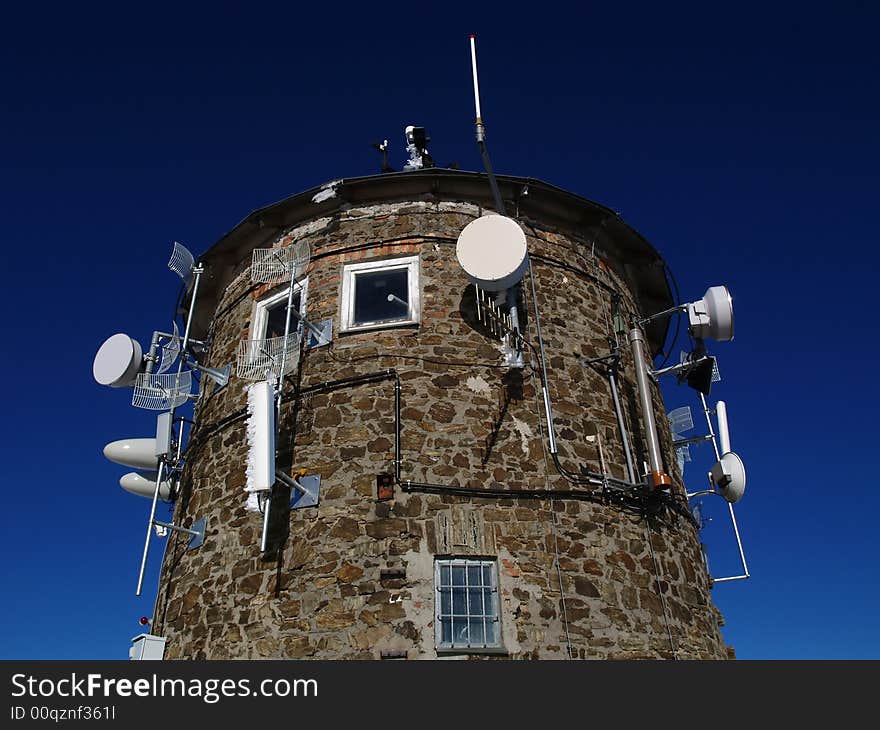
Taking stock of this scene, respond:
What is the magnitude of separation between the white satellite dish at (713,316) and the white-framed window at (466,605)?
511 cm

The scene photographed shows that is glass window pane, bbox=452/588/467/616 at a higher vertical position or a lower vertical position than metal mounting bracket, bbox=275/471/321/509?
lower

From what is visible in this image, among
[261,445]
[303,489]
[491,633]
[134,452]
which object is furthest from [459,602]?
[134,452]

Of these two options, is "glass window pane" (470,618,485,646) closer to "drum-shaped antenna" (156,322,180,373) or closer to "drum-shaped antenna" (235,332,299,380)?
"drum-shaped antenna" (235,332,299,380)

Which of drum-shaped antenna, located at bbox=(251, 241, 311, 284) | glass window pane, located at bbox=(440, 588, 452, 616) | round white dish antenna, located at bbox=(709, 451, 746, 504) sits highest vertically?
drum-shaped antenna, located at bbox=(251, 241, 311, 284)

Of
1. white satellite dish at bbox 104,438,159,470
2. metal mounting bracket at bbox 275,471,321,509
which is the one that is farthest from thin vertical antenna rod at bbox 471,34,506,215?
white satellite dish at bbox 104,438,159,470

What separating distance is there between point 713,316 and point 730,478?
253cm

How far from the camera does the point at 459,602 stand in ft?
26.1

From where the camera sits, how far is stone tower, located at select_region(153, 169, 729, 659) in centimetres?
803

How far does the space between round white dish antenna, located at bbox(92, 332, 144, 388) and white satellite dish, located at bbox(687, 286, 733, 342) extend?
8.11 m

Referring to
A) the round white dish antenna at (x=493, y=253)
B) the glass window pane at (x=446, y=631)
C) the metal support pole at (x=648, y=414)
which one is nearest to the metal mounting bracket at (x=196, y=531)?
the glass window pane at (x=446, y=631)

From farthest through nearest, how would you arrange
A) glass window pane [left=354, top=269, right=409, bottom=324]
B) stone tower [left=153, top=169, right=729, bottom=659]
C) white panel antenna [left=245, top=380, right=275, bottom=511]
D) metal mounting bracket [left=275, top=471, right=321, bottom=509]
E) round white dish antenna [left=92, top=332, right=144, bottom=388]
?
round white dish antenna [left=92, top=332, right=144, bottom=388] → glass window pane [left=354, top=269, right=409, bottom=324] → metal mounting bracket [left=275, top=471, right=321, bottom=509] → white panel antenna [left=245, top=380, right=275, bottom=511] → stone tower [left=153, top=169, right=729, bottom=659]

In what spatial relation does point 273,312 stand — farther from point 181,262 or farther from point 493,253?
point 493,253
